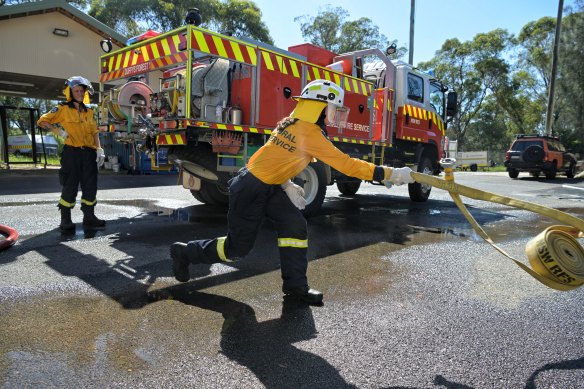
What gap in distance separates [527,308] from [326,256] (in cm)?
207

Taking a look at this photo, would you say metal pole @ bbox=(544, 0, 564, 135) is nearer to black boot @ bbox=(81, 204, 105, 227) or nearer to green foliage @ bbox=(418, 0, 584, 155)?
green foliage @ bbox=(418, 0, 584, 155)

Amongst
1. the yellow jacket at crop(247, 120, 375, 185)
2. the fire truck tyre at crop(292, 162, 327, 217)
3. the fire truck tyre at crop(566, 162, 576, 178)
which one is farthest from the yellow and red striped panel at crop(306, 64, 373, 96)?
the fire truck tyre at crop(566, 162, 576, 178)

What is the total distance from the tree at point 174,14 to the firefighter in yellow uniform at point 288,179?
24964 mm

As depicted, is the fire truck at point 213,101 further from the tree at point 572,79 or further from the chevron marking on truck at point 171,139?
the tree at point 572,79

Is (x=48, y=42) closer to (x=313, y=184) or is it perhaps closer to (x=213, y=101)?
(x=213, y=101)

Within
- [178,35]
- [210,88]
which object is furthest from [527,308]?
[178,35]

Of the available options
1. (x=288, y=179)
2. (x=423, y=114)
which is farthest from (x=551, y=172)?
(x=288, y=179)

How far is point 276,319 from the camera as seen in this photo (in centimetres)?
309

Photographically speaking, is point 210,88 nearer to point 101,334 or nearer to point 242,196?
point 242,196

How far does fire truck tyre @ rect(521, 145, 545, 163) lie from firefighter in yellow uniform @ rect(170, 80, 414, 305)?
1940cm

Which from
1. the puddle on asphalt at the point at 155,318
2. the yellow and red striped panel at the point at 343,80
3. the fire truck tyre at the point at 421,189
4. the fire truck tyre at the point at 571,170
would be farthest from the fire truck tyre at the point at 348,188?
the fire truck tyre at the point at 571,170

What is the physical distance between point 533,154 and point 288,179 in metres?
19.9

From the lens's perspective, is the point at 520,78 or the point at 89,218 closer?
the point at 89,218

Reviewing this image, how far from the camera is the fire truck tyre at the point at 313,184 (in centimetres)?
696
